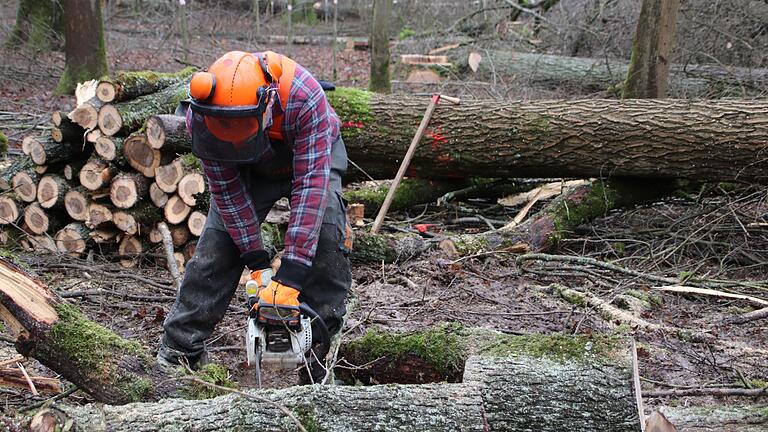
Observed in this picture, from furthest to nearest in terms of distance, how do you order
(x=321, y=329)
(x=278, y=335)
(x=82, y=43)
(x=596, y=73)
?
(x=596, y=73) → (x=82, y=43) → (x=321, y=329) → (x=278, y=335)

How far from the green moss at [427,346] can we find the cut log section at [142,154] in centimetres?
274

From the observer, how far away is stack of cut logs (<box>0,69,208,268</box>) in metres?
5.32

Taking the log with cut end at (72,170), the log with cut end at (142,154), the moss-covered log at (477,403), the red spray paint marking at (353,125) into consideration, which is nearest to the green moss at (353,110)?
the red spray paint marking at (353,125)

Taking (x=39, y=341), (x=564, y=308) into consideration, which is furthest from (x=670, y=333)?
(x=39, y=341)

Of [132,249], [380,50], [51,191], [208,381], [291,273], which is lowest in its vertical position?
[132,249]

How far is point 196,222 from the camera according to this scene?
530 cm

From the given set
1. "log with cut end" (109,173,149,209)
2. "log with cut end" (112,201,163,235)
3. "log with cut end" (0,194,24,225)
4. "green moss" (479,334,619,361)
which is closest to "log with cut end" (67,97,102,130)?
"log with cut end" (109,173,149,209)

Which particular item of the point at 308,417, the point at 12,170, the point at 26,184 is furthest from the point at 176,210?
the point at 308,417

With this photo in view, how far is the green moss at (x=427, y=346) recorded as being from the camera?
3021mm

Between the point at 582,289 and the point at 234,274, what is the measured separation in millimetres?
2607

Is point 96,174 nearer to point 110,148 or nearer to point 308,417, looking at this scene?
point 110,148

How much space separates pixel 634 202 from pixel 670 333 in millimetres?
2320

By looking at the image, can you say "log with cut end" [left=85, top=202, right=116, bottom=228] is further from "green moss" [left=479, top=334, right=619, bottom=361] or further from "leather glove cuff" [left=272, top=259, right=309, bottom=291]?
"green moss" [left=479, top=334, right=619, bottom=361]

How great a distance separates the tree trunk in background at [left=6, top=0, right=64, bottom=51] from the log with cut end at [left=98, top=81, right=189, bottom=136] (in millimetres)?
7781
